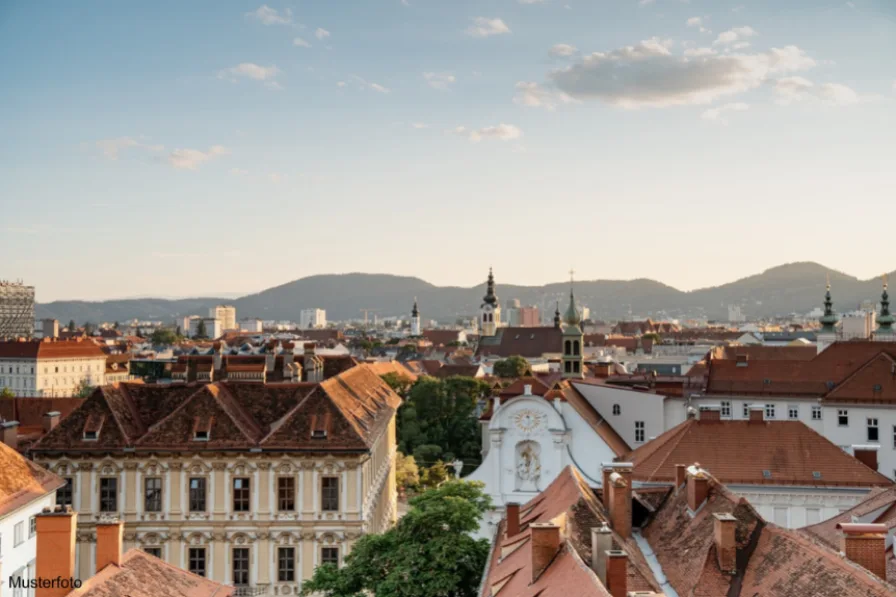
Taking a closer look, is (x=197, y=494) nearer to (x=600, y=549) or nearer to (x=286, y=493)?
(x=286, y=493)

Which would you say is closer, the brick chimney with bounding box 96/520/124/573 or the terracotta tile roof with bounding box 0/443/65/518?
the brick chimney with bounding box 96/520/124/573

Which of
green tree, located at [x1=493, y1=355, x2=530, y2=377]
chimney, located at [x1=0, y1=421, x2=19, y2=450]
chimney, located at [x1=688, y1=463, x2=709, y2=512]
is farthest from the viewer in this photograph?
green tree, located at [x1=493, y1=355, x2=530, y2=377]

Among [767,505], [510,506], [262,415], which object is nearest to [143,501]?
[262,415]

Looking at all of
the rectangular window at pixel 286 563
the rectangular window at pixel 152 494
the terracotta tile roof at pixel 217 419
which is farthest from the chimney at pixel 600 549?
the rectangular window at pixel 152 494

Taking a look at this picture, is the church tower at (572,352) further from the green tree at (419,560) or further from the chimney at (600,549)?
the chimney at (600,549)

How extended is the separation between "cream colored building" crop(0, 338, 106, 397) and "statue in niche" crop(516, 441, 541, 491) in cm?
8729

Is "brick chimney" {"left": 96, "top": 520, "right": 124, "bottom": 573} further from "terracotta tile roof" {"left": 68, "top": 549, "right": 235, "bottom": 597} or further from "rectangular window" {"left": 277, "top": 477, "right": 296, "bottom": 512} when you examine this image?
"rectangular window" {"left": 277, "top": 477, "right": 296, "bottom": 512}

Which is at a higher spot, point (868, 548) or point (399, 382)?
point (868, 548)

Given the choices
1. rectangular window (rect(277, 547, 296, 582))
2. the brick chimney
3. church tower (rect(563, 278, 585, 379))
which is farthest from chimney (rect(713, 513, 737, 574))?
church tower (rect(563, 278, 585, 379))

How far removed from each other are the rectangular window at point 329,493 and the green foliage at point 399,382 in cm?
4798

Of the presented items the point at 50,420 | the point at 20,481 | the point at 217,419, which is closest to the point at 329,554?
the point at 217,419

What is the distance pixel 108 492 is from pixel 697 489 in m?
22.6

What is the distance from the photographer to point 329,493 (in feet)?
114

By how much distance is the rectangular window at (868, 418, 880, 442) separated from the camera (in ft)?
159
